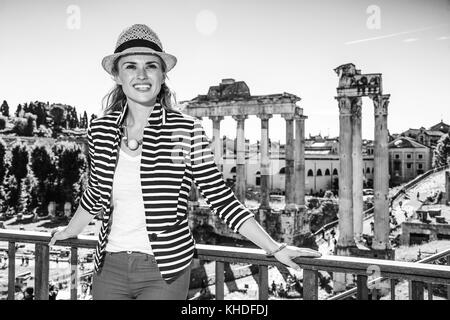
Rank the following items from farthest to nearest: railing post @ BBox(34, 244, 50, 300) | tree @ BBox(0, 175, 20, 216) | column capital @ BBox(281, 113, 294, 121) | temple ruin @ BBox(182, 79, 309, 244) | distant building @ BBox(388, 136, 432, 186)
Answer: distant building @ BBox(388, 136, 432, 186)
tree @ BBox(0, 175, 20, 216)
temple ruin @ BBox(182, 79, 309, 244)
column capital @ BBox(281, 113, 294, 121)
railing post @ BBox(34, 244, 50, 300)

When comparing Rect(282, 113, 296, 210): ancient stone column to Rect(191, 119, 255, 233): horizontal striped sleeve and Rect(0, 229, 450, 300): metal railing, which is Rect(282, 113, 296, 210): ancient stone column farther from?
Rect(191, 119, 255, 233): horizontal striped sleeve

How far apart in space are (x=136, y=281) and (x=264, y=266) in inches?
32.8

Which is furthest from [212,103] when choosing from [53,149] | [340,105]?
[53,149]

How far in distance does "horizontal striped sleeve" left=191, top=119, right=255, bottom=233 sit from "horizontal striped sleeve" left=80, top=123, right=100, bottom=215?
57cm

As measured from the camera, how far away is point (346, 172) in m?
14.5

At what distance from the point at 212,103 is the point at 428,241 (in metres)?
13.4

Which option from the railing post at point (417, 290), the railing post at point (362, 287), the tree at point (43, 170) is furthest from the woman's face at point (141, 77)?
the tree at point (43, 170)

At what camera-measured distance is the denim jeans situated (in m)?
2.15

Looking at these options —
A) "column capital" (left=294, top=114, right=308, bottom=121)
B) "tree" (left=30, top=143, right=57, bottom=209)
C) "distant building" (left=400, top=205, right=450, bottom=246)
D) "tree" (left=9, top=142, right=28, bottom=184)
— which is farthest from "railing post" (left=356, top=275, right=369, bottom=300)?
"tree" (left=9, top=142, right=28, bottom=184)

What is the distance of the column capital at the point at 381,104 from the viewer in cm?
1490

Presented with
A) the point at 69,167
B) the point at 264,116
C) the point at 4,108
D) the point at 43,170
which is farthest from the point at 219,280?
the point at 4,108

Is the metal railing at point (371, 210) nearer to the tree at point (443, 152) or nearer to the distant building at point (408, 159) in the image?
the tree at point (443, 152)

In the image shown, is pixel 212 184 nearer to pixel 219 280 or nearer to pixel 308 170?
pixel 219 280

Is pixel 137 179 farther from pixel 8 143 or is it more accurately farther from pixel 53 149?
pixel 8 143
